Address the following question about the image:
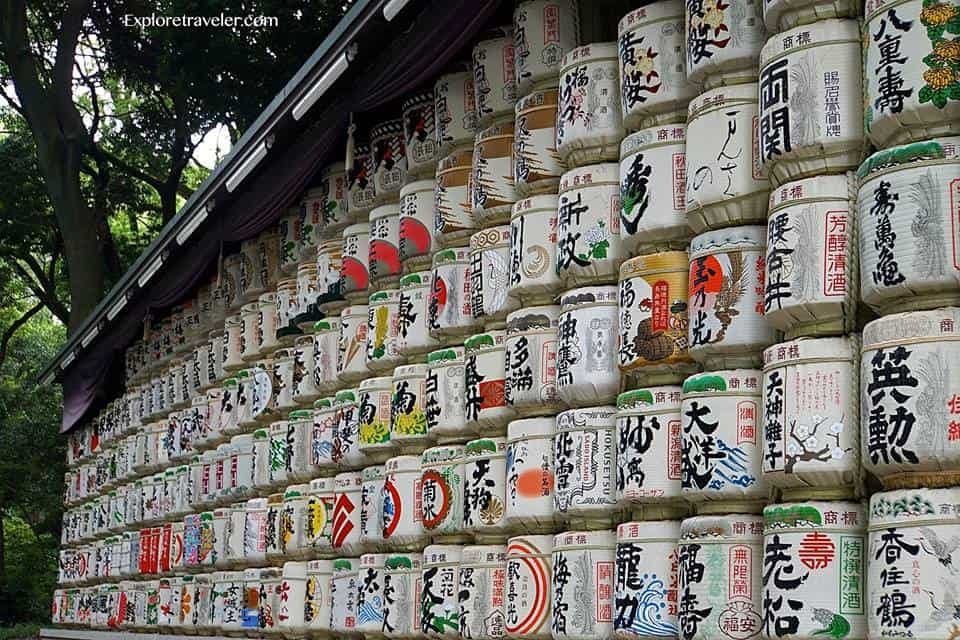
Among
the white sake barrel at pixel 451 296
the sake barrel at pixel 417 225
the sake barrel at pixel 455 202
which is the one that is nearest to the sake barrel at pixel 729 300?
the white sake barrel at pixel 451 296

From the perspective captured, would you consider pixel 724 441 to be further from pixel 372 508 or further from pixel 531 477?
pixel 372 508

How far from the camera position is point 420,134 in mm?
7699

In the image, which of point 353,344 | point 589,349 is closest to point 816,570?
point 589,349

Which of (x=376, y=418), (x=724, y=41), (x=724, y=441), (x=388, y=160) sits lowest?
(x=724, y=441)

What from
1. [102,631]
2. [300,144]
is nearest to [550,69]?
[300,144]

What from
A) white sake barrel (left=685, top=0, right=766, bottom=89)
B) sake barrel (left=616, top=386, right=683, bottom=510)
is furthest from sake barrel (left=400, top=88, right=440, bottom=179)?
sake barrel (left=616, top=386, right=683, bottom=510)

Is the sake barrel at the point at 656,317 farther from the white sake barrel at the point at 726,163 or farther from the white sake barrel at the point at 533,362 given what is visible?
the white sake barrel at the point at 533,362

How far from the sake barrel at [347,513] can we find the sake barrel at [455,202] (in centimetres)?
156

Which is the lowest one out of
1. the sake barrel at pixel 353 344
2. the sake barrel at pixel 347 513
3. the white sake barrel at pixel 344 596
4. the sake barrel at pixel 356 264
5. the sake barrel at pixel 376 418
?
the white sake barrel at pixel 344 596

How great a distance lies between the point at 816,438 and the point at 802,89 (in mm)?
1133

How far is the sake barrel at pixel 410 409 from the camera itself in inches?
281

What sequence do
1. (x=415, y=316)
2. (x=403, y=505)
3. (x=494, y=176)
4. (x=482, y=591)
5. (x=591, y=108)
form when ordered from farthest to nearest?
(x=415, y=316) < (x=403, y=505) < (x=494, y=176) < (x=482, y=591) < (x=591, y=108)

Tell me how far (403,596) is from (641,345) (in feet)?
7.72

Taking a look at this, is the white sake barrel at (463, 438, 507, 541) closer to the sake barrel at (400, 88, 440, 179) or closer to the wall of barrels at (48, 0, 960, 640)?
the wall of barrels at (48, 0, 960, 640)
